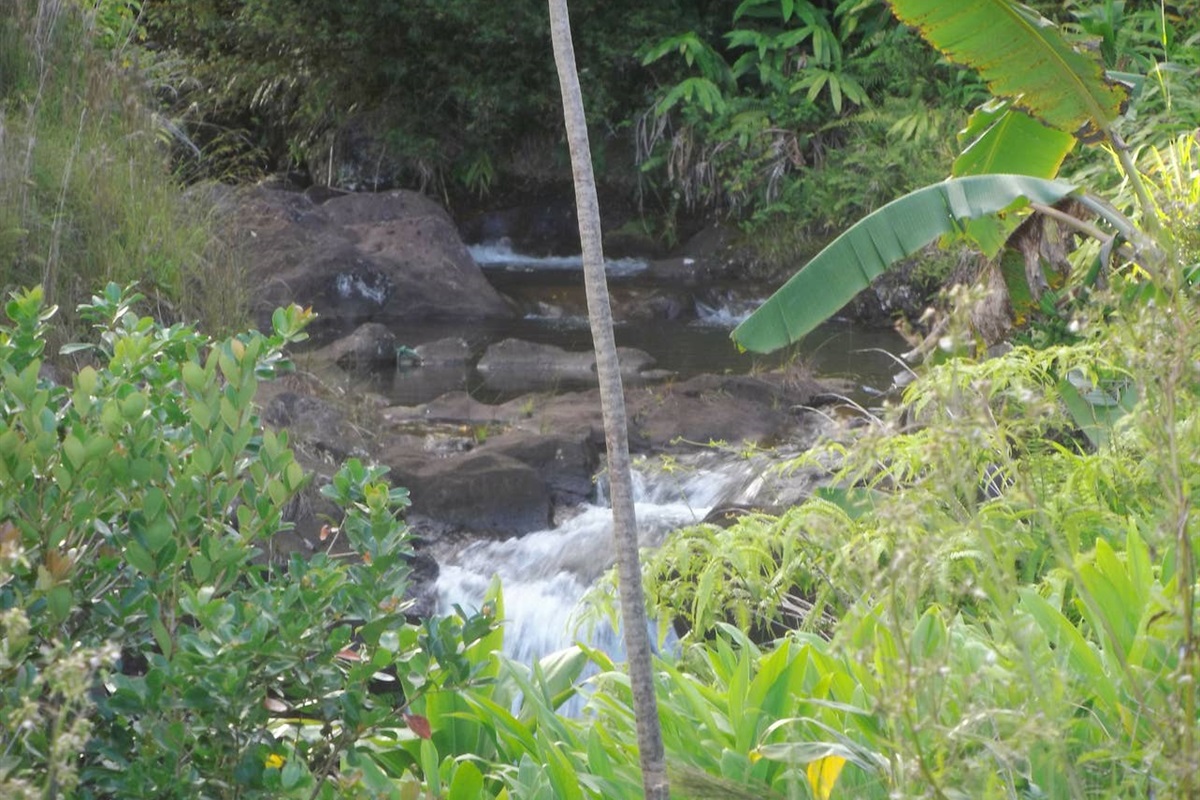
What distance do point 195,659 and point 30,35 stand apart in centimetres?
643

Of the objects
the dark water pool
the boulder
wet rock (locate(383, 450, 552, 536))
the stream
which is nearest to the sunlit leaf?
the stream

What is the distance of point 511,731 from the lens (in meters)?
3.08

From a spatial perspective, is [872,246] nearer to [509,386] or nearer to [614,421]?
[614,421]

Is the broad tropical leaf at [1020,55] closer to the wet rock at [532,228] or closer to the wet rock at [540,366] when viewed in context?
the wet rock at [540,366]

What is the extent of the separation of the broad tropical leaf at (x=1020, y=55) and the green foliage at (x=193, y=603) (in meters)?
2.71

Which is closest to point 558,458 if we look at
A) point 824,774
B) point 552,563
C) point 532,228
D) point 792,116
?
point 552,563

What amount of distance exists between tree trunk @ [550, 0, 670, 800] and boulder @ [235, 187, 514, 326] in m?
9.89

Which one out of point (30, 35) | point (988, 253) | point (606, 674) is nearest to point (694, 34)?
point (30, 35)

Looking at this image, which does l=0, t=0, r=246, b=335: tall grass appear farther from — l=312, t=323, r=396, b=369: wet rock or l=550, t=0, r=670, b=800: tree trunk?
l=550, t=0, r=670, b=800: tree trunk

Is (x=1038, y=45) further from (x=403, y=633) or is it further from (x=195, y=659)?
(x=195, y=659)

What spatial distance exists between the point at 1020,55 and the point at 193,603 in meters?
3.38

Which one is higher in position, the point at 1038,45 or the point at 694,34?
the point at 694,34

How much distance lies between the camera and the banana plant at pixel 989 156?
13.1 feet

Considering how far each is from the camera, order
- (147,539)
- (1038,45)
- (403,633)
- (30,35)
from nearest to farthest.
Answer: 1. (147,539)
2. (403,633)
3. (1038,45)
4. (30,35)
